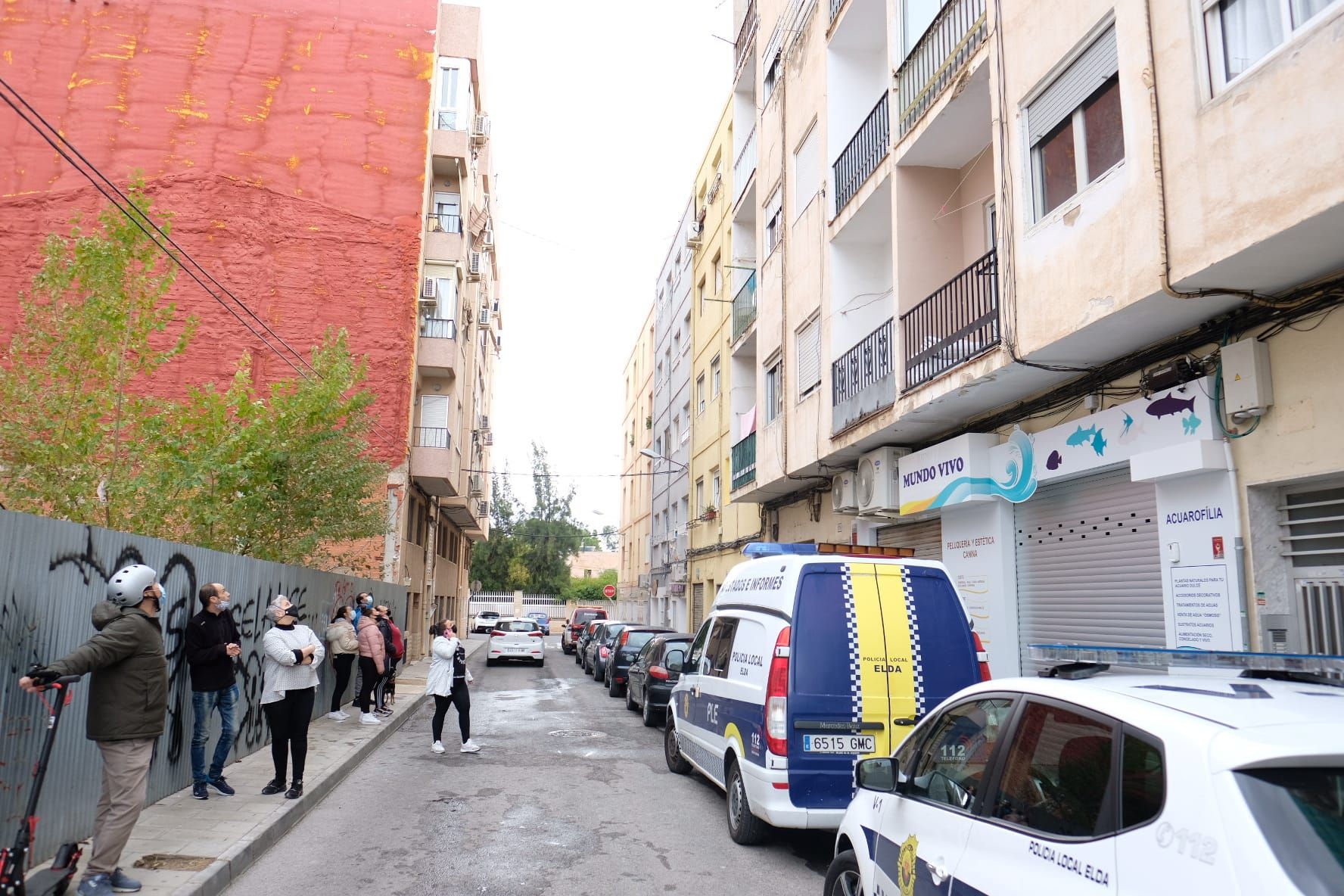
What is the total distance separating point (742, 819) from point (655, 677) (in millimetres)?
7678

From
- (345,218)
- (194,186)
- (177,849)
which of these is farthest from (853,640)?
(194,186)

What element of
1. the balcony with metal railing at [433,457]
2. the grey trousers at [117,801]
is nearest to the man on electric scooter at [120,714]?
the grey trousers at [117,801]

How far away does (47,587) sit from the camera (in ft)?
19.7

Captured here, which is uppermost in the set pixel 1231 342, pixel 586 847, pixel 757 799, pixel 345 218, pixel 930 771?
pixel 345 218

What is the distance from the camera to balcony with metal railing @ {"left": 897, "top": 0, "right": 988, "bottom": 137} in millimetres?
10695

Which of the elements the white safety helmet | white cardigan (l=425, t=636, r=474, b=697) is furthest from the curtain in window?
white cardigan (l=425, t=636, r=474, b=697)

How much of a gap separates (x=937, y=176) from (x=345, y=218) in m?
18.4

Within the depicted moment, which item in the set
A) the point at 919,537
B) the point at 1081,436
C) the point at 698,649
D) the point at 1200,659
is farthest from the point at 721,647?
the point at 919,537

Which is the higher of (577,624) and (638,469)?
(638,469)

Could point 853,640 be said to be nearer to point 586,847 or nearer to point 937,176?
point 586,847

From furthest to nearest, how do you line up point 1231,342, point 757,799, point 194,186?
1. point 194,186
2. point 1231,342
3. point 757,799

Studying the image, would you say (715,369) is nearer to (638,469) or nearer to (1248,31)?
(1248,31)

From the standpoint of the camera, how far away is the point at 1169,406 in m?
8.02

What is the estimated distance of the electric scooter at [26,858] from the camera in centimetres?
468
